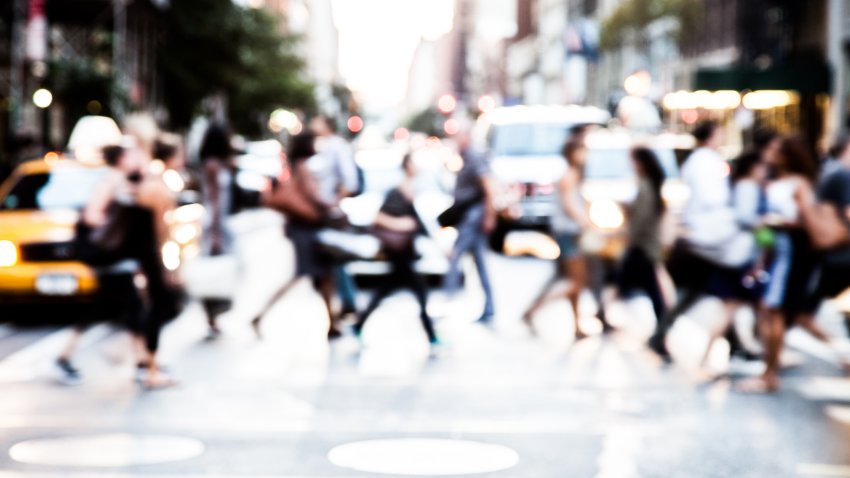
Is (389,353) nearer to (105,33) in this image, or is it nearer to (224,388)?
(224,388)

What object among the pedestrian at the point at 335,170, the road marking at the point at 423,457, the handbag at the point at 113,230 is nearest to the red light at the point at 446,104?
the pedestrian at the point at 335,170

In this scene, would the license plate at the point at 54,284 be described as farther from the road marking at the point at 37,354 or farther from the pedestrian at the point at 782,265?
the pedestrian at the point at 782,265

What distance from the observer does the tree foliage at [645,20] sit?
174 ft

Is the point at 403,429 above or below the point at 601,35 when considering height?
below

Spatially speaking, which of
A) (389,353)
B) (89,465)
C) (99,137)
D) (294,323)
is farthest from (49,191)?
(99,137)

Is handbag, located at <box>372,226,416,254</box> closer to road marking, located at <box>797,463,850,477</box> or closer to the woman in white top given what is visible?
the woman in white top

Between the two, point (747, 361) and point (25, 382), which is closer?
point (25, 382)

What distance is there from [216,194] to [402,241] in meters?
2.22

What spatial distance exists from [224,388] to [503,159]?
40.5 ft

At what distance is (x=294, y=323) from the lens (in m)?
13.1

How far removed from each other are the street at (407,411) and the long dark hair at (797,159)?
4.78 ft

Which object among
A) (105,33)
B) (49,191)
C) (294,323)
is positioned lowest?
(294,323)

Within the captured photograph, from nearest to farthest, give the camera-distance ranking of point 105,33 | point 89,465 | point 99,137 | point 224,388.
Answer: point 89,465, point 224,388, point 99,137, point 105,33

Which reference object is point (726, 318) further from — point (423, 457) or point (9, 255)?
point (9, 255)
